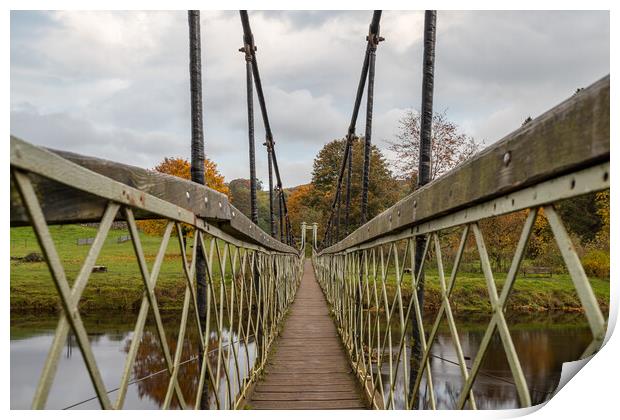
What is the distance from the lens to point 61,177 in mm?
700

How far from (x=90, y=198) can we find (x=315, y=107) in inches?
121

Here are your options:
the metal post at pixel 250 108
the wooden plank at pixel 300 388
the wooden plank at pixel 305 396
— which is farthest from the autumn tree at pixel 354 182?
the wooden plank at pixel 305 396

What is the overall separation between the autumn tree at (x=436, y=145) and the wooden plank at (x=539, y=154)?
1316 centimetres

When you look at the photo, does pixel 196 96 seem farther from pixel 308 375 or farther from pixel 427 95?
pixel 308 375

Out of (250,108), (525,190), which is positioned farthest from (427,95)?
(250,108)

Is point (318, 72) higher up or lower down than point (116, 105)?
higher up

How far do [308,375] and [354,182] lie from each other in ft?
62.4

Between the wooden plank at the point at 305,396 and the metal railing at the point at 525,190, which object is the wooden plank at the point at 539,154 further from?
the wooden plank at the point at 305,396

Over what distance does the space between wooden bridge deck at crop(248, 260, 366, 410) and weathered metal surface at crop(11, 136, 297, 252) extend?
2.02m

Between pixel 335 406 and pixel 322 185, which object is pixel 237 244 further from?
pixel 322 185

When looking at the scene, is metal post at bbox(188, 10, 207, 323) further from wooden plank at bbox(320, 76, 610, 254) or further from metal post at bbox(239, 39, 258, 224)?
metal post at bbox(239, 39, 258, 224)

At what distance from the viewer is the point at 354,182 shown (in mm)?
22453

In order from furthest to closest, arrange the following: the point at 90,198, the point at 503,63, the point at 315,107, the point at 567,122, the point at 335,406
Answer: the point at 315,107 < the point at 335,406 < the point at 503,63 < the point at 90,198 < the point at 567,122
